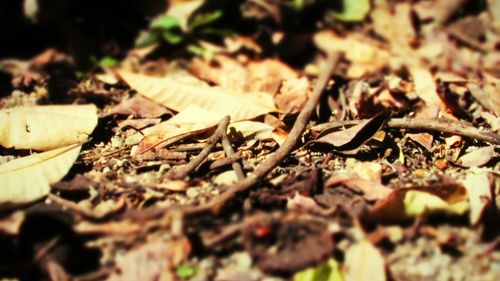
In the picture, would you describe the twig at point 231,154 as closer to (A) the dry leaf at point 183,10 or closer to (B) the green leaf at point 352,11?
(A) the dry leaf at point 183,10

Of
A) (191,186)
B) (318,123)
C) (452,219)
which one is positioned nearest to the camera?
(452,219)

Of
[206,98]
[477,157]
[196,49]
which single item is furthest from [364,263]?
[196,49]

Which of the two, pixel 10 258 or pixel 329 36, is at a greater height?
pixel 329 36

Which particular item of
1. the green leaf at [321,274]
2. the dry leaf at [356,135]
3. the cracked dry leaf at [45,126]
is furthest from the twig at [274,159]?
the cracked dry leaf at [45,126]

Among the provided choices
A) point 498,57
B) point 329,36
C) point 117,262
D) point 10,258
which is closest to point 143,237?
point 117,262

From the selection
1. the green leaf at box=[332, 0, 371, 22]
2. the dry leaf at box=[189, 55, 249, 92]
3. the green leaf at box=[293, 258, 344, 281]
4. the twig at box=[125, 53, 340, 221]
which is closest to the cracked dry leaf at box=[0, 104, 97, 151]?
the twig at box=[125, 53, 340, 221]

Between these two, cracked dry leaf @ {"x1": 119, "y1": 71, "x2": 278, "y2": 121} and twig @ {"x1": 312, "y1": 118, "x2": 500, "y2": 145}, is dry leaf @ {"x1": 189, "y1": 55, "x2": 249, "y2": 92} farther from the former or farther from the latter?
twig @ {"x1": 312, "y1": 118, "x2": 500, "y2": 145}

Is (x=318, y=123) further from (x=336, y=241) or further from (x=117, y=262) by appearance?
(x=117, y=262)
